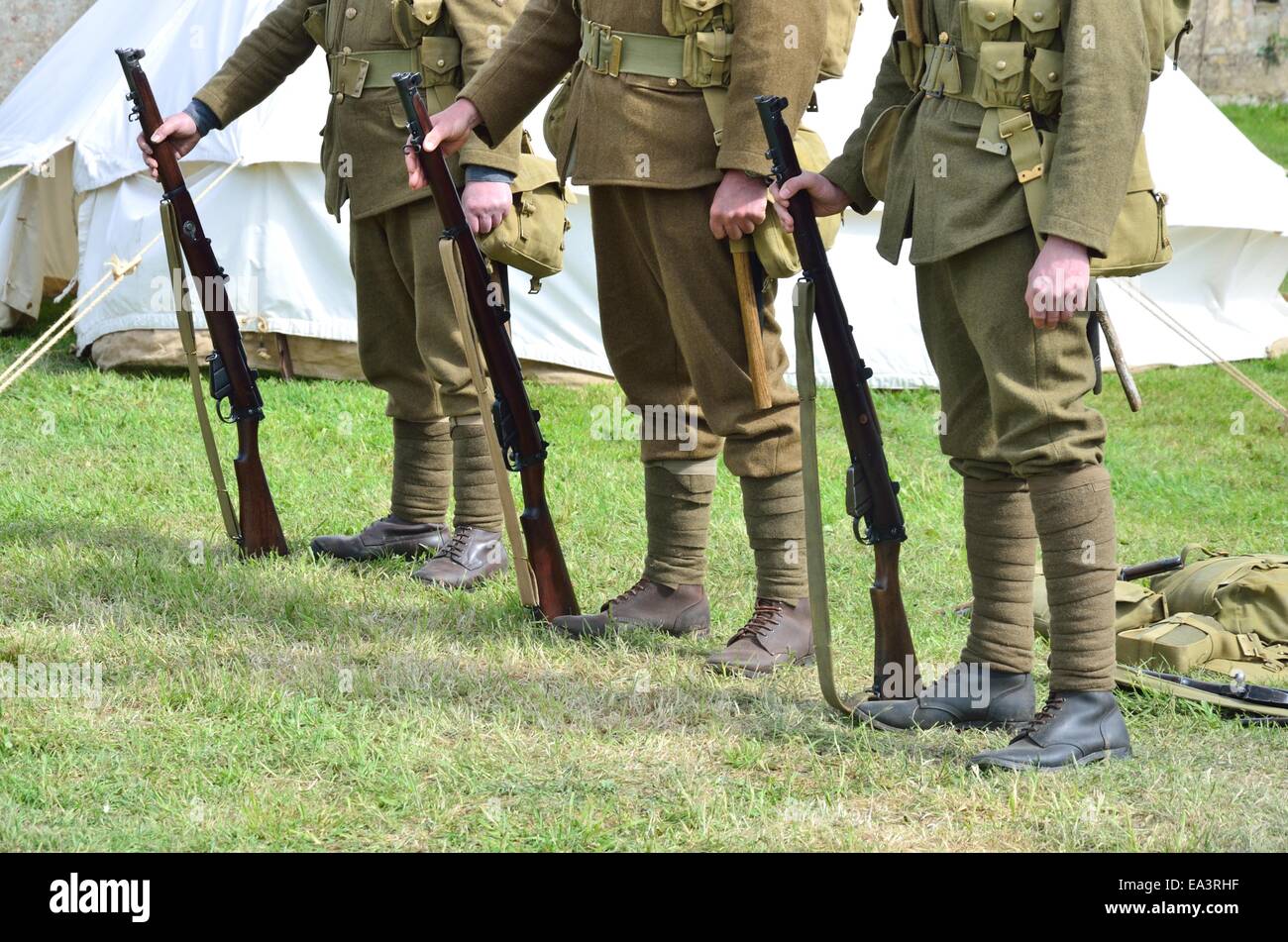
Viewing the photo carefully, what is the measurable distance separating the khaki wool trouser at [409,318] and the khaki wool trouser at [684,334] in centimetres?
68

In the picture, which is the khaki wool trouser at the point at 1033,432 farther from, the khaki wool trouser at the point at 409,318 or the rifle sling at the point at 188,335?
the rifle sling at the point at 188,335


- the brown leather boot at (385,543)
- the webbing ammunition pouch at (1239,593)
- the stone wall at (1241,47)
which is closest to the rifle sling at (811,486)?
the webbing ammunition pouch at (1239,593)

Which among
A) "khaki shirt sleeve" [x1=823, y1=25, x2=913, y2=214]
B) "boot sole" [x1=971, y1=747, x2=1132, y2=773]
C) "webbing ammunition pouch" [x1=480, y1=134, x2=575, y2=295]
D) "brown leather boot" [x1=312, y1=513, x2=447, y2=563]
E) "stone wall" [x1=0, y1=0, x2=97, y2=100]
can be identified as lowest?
"brown leather boot" [x1=312, y1=513, x2=447, y2=563]

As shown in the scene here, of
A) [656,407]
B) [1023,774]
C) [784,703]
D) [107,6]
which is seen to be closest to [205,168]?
A: [107,6]

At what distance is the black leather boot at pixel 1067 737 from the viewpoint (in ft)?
10.0

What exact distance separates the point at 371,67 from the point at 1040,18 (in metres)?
2.33

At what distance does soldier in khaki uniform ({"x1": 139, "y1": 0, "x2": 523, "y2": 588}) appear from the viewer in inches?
176

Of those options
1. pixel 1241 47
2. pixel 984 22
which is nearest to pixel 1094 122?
pixel 984 22

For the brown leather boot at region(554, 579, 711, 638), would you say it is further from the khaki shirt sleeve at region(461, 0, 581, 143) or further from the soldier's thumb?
the soldier's thumb

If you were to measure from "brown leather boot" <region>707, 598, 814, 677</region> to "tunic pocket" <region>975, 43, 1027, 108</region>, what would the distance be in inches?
54.7

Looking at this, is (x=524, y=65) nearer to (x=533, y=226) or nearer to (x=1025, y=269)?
(x=533, y=226)

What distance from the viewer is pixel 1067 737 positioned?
3.08 meters

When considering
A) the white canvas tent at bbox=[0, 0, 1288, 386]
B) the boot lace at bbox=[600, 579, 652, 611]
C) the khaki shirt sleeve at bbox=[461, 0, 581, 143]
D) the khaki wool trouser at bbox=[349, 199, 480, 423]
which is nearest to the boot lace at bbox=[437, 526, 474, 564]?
the khaki wool trouser at bbox=[349, 199, 480, 423]
